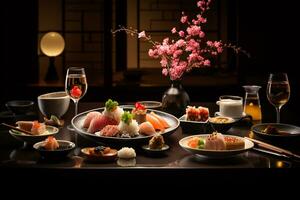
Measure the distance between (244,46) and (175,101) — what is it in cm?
236

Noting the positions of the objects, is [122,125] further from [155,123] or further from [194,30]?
[194,30]

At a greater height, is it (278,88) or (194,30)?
(194,30)

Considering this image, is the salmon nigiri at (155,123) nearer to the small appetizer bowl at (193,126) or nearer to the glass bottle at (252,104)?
the small appetizer bowl at (193,126)

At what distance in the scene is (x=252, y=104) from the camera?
2.85 metres

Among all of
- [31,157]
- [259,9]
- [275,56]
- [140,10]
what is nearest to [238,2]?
[259,9]

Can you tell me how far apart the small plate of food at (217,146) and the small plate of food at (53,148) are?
1.56ft

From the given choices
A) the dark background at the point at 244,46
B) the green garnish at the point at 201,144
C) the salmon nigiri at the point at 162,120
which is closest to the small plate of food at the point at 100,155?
the green garnish at the point at 201,144

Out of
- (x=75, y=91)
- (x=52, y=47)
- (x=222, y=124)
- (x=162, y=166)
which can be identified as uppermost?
(x=52, y=47)

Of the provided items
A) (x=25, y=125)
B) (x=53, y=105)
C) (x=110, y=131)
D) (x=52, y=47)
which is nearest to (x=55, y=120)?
(x=53, y=105)

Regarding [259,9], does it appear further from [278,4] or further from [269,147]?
[269,147]

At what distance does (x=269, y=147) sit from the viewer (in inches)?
86.1

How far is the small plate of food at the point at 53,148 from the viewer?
6.81 feet

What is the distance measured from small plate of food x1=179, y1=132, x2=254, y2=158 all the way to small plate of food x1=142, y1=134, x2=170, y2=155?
3.3 inches

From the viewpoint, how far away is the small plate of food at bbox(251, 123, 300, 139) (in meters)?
2.35
